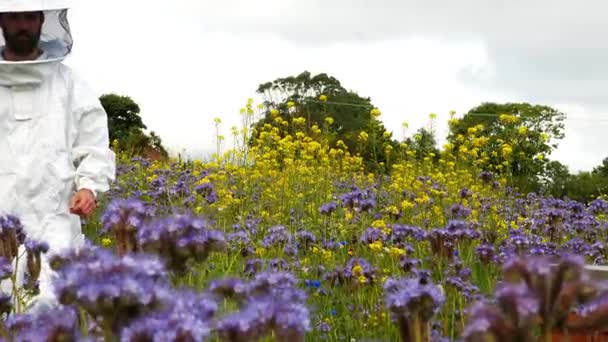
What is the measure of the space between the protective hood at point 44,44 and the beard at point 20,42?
0.22ft

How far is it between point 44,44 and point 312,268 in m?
2.06

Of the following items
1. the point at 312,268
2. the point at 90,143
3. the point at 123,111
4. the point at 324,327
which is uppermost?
the point at 123,111

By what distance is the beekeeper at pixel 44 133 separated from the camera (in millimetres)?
4270

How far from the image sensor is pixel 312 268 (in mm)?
4625

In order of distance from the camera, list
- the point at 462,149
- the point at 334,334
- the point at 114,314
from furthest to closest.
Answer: the point at 462,149 < the point at 334,334 < the point at 114,314

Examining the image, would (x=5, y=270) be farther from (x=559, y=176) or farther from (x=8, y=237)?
(x=559, y=176)

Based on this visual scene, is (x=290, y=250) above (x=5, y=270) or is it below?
below

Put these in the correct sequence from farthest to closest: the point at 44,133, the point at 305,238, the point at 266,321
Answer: the point at 305,238, the point at 44,133, the point at 266,321

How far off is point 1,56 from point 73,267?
3.23 metres

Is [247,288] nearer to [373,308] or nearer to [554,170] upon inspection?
[373,308]

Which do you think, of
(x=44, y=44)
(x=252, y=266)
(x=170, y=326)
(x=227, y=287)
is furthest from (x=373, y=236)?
(x=170, y=326)

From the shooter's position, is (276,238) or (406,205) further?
(406,205)

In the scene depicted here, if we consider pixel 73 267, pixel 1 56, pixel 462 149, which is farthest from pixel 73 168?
pixel 462 149

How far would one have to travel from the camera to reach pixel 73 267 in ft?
5.28
